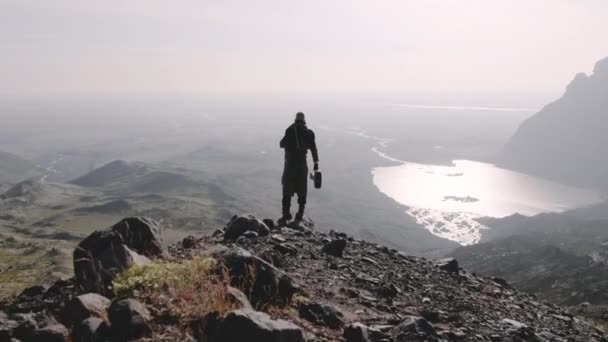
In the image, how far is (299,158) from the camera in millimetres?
20391

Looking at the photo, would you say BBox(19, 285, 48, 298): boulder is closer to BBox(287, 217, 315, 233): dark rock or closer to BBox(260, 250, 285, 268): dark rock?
BBox(260, 250, 285, 268): dark rock

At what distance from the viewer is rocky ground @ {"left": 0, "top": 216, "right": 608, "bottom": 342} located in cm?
770

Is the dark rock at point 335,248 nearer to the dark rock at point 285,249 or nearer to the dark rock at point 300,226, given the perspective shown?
the dark rock at point 285,249

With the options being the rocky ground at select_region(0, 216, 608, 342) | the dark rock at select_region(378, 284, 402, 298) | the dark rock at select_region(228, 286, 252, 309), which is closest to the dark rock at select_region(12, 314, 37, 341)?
the rocky ground at select_region(0, 216, 608, 342)

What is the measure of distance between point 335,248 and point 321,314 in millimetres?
7285

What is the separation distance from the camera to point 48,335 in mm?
7723

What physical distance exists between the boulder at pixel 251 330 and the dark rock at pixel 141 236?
568 centimetres

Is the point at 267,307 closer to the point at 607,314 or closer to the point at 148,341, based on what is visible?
the point at 148,341

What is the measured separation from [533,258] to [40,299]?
609 feet

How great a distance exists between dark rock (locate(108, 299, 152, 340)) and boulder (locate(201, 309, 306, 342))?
1292 millimetres

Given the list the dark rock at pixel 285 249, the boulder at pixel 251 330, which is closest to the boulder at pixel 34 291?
the dark rock at pixel 285 249

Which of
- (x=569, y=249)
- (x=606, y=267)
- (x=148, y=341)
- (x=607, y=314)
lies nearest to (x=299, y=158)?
(x=148, y=341)

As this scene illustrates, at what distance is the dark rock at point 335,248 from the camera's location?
16.5 m

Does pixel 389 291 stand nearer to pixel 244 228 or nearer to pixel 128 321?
pixel 244 228
